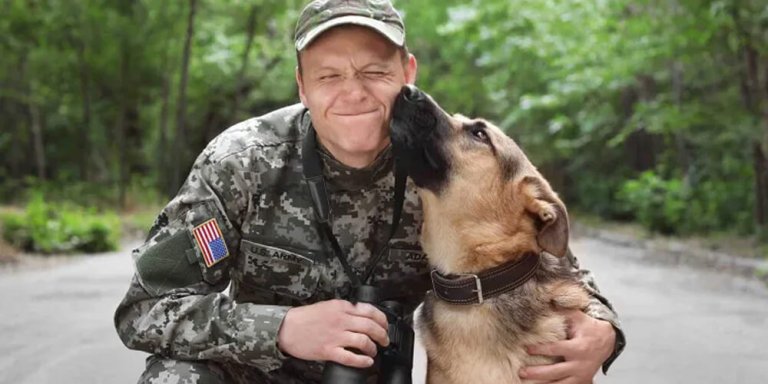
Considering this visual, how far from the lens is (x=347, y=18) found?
A: 2742 millimetres

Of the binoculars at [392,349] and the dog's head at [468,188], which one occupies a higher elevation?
the dog's head at [468,188]

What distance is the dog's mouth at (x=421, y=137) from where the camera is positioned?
2.79 m

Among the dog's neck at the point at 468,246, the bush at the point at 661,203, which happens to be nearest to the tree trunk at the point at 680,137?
the bush at the point at 661,203

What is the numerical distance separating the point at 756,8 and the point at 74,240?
8.72m

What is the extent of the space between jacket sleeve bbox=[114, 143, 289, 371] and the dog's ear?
0.89 metres

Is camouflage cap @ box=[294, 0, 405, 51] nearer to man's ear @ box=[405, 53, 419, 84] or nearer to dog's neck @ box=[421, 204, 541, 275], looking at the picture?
man's ear @ box=[405, 53, 419, 84]

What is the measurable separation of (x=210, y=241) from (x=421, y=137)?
0.82 m

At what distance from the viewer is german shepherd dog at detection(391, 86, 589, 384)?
106 inches

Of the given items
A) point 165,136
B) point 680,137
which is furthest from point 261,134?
point 165,136

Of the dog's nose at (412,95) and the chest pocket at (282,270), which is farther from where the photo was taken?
the chest pocket at (282,270)

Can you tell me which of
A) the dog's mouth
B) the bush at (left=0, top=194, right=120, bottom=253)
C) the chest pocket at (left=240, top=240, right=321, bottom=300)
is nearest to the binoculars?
the chest pocket at (left=240, top=240, right=321, bottom=300)

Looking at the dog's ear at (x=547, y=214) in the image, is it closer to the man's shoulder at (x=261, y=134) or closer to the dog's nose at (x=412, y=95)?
the dog's nose at (x=412, y=95)

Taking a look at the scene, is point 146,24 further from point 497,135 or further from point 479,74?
point 497,135

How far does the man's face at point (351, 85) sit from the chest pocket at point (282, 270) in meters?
0.46
